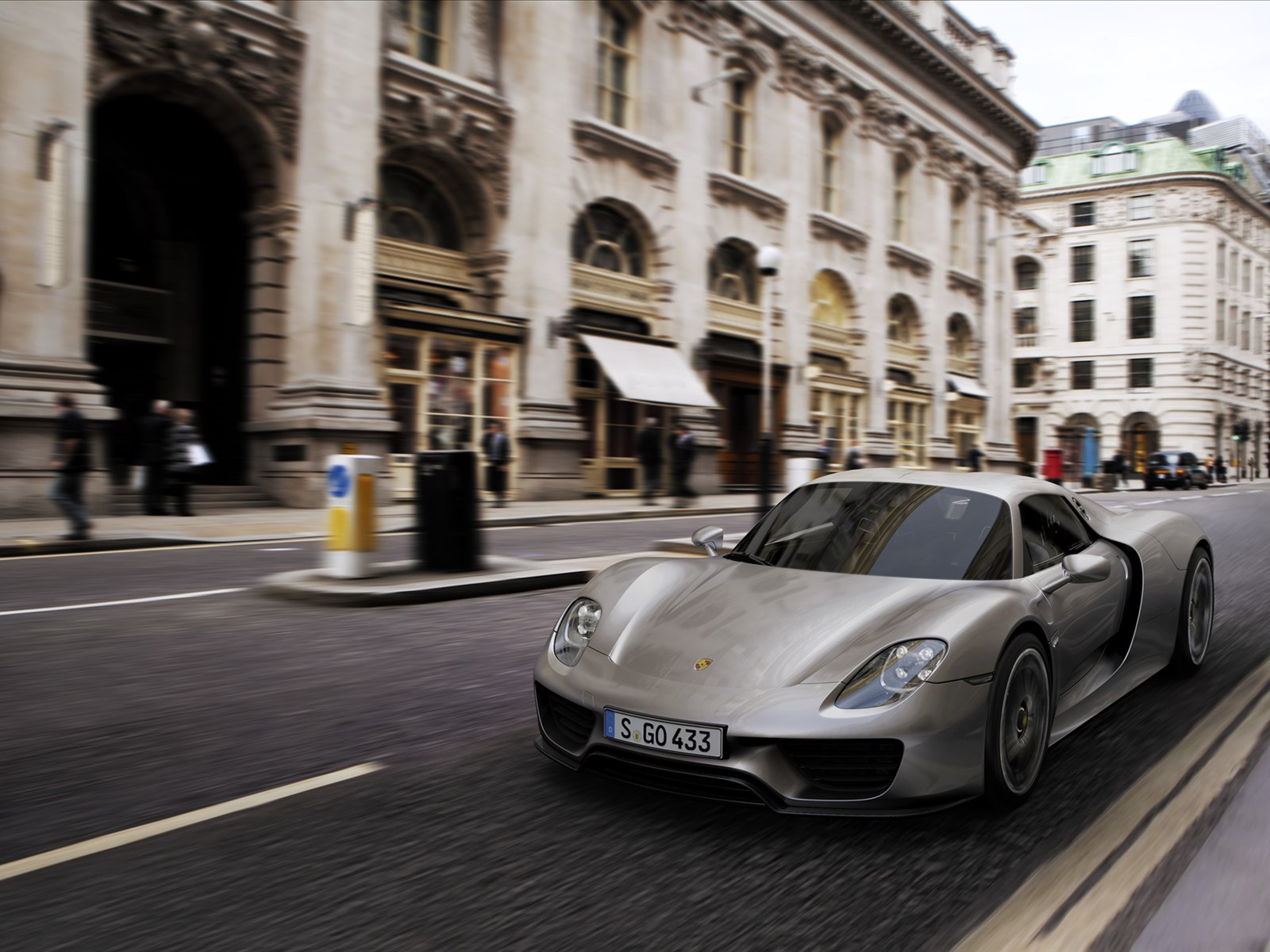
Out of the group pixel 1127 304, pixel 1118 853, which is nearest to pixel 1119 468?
pixel 1127 304

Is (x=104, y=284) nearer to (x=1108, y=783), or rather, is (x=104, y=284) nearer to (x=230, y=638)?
(x=230, y=638)

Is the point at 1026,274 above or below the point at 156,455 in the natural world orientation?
above

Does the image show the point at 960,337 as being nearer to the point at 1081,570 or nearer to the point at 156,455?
the point at 156,455

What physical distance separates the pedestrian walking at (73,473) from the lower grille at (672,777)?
33.3ft

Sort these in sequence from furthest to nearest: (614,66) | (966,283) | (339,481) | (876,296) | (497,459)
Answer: (966,283)
(876,296)
(614,66)
(497,459)
(339,481)

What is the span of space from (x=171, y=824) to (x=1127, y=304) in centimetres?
6498

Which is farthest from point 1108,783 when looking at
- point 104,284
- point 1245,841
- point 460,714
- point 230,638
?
point 104,284

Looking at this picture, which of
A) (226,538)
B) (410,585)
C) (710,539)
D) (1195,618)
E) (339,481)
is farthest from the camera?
(226,538)

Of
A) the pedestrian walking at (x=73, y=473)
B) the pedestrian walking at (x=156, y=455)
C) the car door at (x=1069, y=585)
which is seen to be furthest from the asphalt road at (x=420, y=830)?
the pedestrian walking at (x=156, y=455)

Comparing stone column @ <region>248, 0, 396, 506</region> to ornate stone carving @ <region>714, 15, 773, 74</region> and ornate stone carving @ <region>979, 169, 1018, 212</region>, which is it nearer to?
ornate stone carving @ <region>714, 15, 773, 74</region>

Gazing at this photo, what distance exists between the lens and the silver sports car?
294 cm

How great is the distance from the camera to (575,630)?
3754 mm

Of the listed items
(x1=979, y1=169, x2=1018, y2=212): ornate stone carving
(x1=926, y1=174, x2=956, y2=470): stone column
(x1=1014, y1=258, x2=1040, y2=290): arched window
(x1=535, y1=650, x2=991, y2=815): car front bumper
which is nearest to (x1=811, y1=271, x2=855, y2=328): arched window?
(x1=926, y1=174, x2=956, y2=470): stone column

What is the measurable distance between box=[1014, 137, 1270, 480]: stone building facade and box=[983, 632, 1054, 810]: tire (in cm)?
5703
